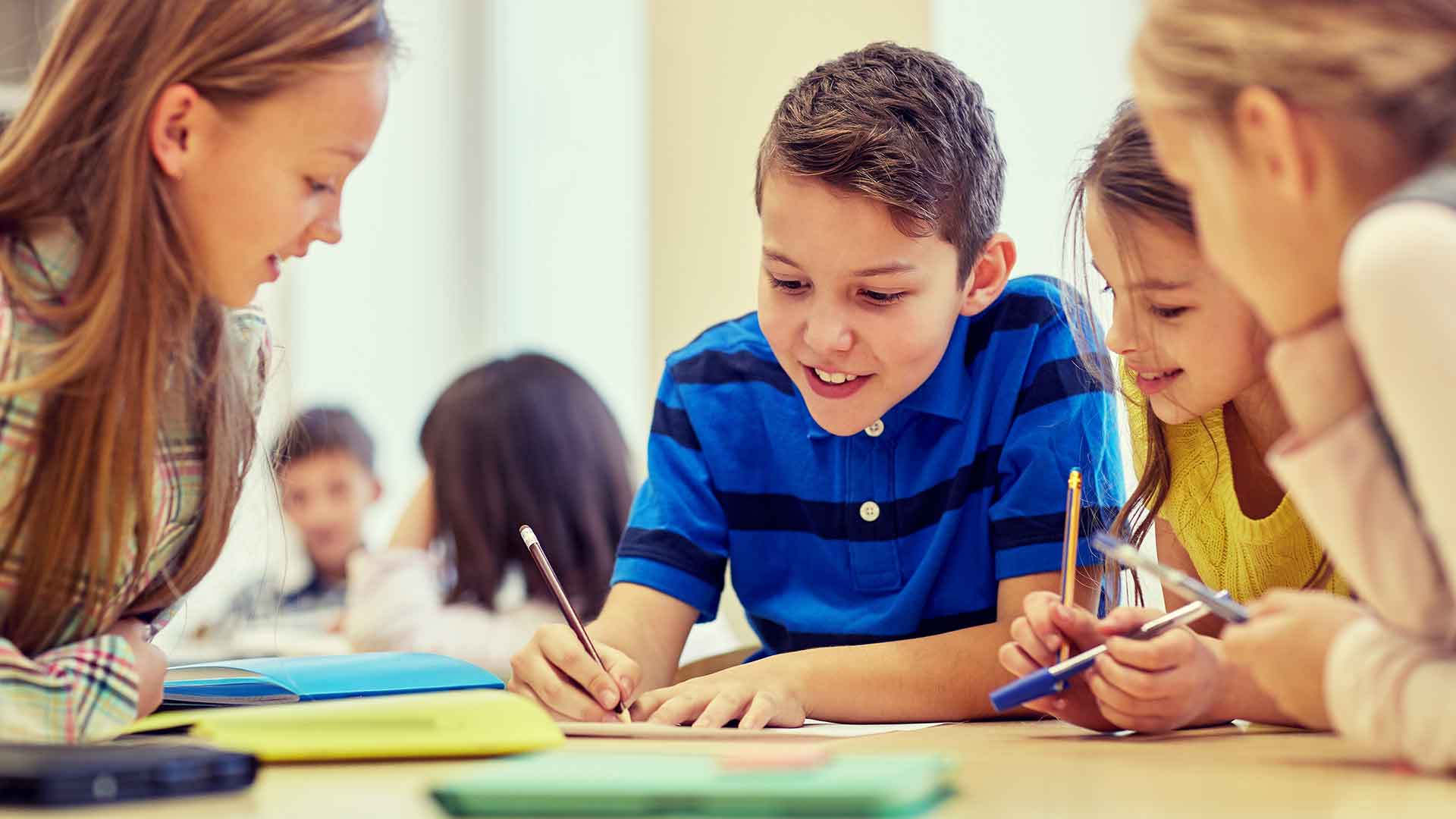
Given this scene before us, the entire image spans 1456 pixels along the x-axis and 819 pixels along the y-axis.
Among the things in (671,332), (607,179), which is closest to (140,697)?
(671,332)

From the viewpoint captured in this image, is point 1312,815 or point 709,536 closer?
point 1312,815

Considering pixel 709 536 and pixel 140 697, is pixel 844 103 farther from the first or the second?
pixel 140 697

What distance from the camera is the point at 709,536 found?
134cm

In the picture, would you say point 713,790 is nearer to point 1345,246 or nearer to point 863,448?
point 1345,246

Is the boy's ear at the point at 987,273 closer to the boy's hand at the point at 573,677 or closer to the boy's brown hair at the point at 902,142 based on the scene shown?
the boy's brown hair at the point at 902,142

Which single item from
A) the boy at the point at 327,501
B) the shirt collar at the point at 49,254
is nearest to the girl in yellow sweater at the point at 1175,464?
the shirt collar at the point at 49,254

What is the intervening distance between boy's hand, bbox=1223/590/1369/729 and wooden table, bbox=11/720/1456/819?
0.04 m

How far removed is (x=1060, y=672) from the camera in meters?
0.85

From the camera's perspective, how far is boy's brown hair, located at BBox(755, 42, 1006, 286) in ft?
3.77

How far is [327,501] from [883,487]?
7.12 feet

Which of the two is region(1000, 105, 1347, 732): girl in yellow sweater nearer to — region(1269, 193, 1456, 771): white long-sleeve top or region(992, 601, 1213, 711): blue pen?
region(992, 601, 1213, 711): blue pen

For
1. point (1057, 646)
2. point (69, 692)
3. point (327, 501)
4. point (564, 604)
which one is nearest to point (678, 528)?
point (564, 604)

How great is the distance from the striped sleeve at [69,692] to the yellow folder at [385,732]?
0.40ft

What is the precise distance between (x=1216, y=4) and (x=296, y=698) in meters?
0.73
